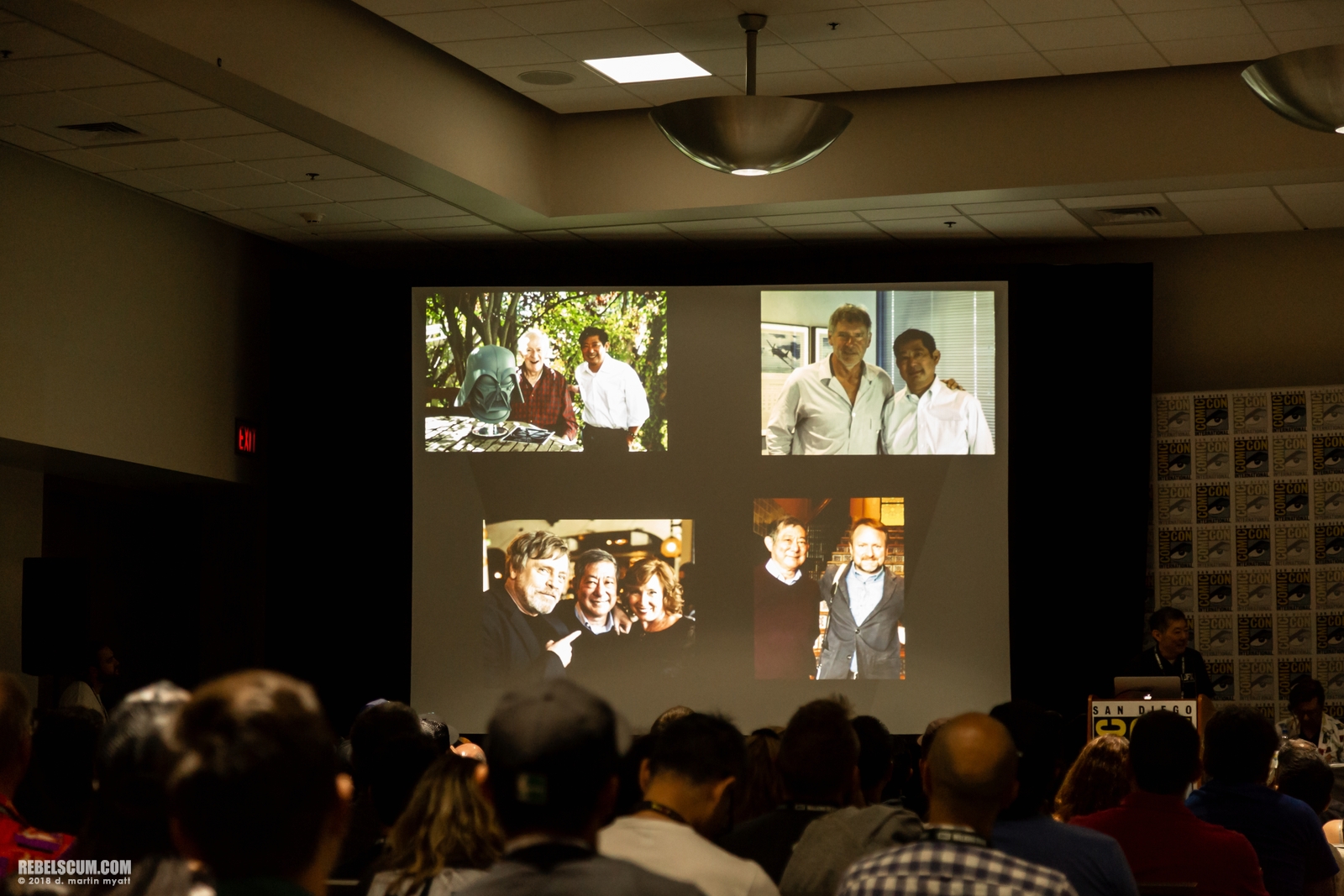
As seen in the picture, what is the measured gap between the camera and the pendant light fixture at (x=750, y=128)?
6910 millimetres

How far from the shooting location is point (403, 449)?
33.5 feet

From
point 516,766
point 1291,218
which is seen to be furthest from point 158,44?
point 1291,218

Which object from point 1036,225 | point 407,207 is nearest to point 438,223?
point 407,207

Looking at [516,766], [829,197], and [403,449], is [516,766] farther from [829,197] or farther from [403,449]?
[403,449]

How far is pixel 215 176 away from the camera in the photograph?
28.3 ft

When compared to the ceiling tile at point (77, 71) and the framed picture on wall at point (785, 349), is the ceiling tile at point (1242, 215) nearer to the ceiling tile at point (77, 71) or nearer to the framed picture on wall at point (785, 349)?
the framed picture on wall at point (785, 349)

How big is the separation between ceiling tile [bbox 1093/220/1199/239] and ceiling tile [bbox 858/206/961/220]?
1155 mm

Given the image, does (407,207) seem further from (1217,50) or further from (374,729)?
(374,729)

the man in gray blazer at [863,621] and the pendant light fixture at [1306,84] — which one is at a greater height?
the pendant light fixture at [1306,84]

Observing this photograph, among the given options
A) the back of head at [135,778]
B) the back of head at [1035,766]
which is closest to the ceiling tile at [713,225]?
the back of head at [1035,766]

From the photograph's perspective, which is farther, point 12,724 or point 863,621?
point 863,621

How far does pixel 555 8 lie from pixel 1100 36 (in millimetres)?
2754

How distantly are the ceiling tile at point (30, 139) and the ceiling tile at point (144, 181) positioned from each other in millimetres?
570

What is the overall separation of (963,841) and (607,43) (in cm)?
594
